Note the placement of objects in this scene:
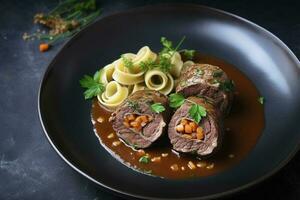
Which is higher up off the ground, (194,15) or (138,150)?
(194,15)

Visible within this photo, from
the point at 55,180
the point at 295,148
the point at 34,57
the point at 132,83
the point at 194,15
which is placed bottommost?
the point at 55,180

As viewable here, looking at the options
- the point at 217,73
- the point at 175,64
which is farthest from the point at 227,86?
the point at 175,64

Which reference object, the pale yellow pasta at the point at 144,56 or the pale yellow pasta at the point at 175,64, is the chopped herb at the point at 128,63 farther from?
the pale yellow pasta at the point at 175,64

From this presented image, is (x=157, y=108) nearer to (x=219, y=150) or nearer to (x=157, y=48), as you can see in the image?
(x=219, y=150)

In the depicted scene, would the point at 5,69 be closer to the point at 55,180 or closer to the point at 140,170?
the point at 55,180

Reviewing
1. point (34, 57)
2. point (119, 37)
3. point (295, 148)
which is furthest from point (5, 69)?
point (295, 148)

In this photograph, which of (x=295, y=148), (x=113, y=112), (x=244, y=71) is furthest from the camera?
(x=244, y=71)

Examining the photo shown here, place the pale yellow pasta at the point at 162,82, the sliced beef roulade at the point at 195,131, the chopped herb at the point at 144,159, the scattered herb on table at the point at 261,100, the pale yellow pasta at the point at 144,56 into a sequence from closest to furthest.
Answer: the sliced beef roulade at the point at 195,131 → the chopped herb at the point at 144,159 → the scattered herb on table at the point at 261,100 → the pale yellow pasta at the point at 162,82 → the pale yellow pasta at the point at 144,56

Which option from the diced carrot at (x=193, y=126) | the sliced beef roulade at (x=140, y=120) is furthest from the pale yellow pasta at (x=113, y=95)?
the diced carrot at (x=193, y=126)
